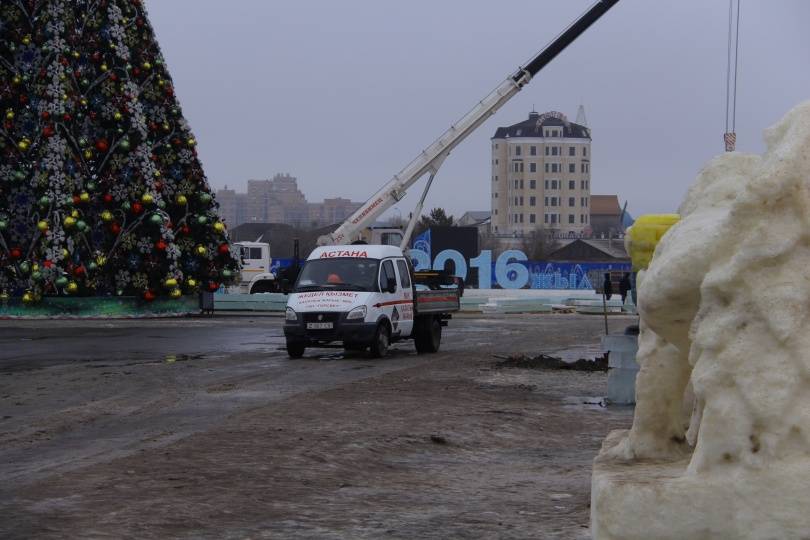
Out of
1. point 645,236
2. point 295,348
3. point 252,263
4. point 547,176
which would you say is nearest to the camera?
point 645,236

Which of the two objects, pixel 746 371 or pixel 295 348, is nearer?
pixel 746 371

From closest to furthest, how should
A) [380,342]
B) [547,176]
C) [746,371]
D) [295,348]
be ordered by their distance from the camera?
[746,371] → [295,348] → [380,342] → [547,176]

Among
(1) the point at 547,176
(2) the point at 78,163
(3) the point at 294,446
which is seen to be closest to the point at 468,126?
(2) the point at 78,163

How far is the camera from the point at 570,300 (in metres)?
48.0

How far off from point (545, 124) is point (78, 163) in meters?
151

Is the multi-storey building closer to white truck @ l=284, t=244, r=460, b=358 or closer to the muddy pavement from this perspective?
white truck @ l=284, t=244, r=460, b=358

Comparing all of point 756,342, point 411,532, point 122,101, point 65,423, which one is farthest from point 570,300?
point 756,342

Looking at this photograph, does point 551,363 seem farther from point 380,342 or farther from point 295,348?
point 295,348

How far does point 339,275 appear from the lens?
905 inches

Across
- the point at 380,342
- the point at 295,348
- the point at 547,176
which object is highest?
the point at 547,176

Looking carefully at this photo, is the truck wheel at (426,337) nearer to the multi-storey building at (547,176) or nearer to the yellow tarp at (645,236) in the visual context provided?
the yellow tarp at (645,236)

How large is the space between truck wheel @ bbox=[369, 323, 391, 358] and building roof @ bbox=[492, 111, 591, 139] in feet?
528

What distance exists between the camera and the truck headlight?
2188cm

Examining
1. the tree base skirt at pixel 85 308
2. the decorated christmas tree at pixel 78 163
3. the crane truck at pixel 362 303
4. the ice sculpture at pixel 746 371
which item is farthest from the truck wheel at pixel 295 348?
the ice sculpture at pixel 746 371
